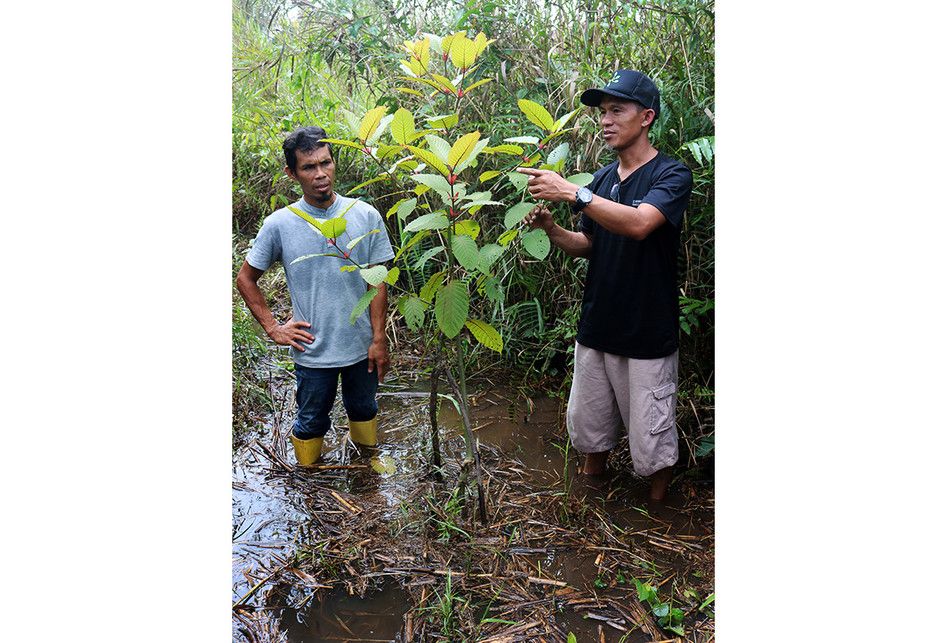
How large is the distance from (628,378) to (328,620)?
47.4 inches

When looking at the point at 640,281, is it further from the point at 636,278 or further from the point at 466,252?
the point at 466,252

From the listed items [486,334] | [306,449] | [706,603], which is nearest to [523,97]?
[486,334]

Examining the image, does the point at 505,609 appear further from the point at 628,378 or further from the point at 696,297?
the point at 696,297

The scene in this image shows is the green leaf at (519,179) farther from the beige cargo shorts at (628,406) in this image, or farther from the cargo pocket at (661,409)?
the cargo pocket at (661,409)

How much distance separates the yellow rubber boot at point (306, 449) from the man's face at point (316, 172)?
943 millimetres

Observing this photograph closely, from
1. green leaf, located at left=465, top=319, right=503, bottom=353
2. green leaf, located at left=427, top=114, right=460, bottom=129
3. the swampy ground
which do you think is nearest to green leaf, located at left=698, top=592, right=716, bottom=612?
the swampy ground

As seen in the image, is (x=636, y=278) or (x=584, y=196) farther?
(x=636, y=278)

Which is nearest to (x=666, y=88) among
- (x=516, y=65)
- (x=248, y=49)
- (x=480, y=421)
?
(x=516, y=65)

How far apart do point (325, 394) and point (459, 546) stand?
793 mm

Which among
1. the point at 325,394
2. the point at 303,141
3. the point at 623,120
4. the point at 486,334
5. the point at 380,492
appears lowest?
the point at 380,492

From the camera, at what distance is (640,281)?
218cm

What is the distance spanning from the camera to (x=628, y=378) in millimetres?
2279

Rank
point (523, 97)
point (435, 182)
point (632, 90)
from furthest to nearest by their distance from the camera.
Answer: point (523, 97)
point (632, 90)
point (435, 182)

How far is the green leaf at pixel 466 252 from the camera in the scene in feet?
5.83
